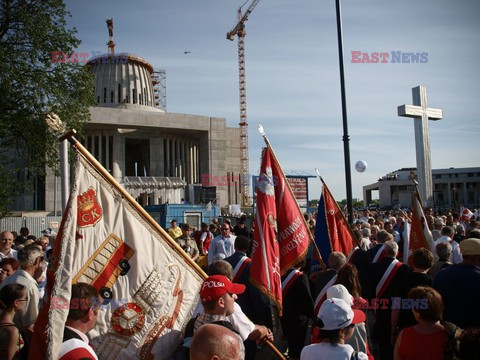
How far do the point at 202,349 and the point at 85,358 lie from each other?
1.11 m

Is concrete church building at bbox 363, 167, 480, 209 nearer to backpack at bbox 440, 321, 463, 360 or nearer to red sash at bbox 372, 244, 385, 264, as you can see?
red sash at bbox 372, 244, 385, 264

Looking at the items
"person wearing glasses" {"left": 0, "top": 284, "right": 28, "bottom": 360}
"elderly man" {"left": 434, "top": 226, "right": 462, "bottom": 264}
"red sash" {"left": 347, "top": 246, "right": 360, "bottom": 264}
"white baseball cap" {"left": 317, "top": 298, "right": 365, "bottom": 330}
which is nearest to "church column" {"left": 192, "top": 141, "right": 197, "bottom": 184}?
"elderly man" {"left": 434, "top": 226, "right": 462, "bottom": 264}

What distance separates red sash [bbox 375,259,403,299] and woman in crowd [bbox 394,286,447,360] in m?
2.27

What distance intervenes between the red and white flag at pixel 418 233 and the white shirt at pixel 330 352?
5708 mm

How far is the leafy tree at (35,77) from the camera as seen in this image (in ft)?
52.6

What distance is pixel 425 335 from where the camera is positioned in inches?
137

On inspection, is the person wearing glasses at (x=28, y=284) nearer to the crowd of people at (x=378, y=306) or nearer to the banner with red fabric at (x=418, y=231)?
the crowd of people at (x=378, y=306)

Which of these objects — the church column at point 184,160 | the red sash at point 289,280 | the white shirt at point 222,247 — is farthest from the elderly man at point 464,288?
the church column at point 184,160

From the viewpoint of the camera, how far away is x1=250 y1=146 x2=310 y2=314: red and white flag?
16.3 ft

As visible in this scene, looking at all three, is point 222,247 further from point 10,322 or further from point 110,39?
point 110,39

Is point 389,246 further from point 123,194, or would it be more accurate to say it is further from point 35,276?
point 35,276

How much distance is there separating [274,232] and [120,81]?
49436mm

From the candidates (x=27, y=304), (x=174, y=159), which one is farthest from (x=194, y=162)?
(x=27, y=304)

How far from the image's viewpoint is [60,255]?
3078 mm
